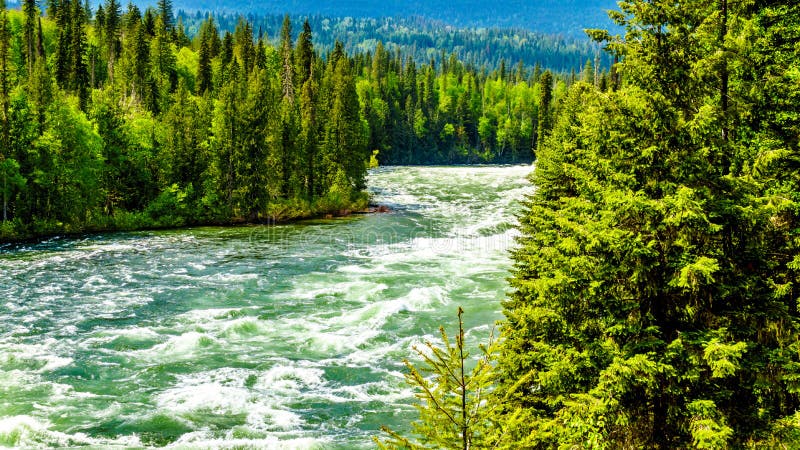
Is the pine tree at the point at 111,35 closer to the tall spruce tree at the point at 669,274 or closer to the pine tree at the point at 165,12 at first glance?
the pine tree at the point at 165,12

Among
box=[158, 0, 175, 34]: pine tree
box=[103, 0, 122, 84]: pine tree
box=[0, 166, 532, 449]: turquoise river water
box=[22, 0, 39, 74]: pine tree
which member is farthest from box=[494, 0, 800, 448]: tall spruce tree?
box=[158, 0, 175, 34]: pine tree

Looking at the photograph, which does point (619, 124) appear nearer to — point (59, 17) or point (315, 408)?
point (315, 408)

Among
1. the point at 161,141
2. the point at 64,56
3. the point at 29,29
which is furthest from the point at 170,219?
the point at 29,29

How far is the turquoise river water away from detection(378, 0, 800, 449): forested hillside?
301 inches

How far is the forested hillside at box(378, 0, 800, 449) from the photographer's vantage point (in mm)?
10570

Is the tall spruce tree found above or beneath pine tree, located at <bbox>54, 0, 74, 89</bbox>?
beneath

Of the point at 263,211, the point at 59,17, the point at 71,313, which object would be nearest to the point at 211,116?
the point at 263,211

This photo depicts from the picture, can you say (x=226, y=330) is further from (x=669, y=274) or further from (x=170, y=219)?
(x=170, y=219)

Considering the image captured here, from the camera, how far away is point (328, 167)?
64.3 metres

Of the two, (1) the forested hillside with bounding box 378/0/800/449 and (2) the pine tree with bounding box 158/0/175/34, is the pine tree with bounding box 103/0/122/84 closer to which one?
(2) the pine tree with bounding box 158/0/175/34

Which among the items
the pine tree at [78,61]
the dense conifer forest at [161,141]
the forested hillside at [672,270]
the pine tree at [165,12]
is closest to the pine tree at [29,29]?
the dense conifer forest at [161,141]

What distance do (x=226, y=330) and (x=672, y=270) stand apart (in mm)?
19166

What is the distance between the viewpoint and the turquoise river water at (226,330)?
17.1 metres

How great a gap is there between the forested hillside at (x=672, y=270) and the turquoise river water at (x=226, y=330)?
301 inches
